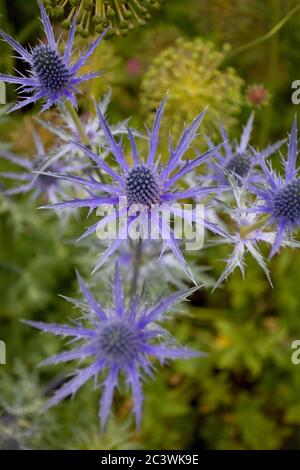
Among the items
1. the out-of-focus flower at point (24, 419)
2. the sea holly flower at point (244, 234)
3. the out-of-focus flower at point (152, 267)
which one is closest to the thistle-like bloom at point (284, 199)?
the sea holly flower at point (244, 234)

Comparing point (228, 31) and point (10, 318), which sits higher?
point (228, 31)

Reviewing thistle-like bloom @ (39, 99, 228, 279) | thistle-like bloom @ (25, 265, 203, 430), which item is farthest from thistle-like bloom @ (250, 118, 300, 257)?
thistle-like bloom @ (25, 265, 203, 430)

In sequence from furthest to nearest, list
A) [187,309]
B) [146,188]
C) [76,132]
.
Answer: [187,309], [76,132], [146,188]

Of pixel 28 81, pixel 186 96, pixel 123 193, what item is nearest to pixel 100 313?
pixel 123 193

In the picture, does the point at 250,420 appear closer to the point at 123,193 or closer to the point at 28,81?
the point at 123,193

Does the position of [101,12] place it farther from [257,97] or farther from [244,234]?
[244,234]

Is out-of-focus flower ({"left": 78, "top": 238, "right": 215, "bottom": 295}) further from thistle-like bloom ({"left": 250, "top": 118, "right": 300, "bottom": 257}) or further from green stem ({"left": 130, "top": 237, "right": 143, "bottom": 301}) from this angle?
Result: thistle-like bloom ({"left": 250, "top": 118, "right": 300, "bottom": 257})

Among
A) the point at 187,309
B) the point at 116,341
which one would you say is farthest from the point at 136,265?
the point at 187,309
